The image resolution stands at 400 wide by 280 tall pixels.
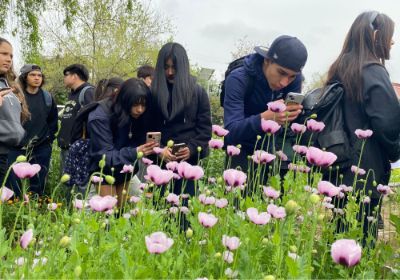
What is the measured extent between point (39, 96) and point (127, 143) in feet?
5.95

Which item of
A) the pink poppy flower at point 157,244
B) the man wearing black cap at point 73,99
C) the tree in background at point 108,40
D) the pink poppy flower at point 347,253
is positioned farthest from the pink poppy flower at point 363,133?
the tree in background at point 108,40

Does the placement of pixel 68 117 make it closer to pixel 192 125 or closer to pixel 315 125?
pixel 192 125

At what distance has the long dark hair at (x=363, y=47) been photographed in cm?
234

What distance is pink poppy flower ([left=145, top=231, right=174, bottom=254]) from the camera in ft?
3.99

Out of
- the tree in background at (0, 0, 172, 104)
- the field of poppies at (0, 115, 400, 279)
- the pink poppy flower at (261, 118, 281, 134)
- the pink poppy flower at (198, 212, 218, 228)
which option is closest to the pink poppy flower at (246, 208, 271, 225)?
the field of poppies at (0, 115, 400, 279)

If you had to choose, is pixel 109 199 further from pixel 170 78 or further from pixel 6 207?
pixel 6 207

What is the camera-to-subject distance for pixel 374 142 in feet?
7.87

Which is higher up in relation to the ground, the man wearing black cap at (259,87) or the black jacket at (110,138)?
the man wearing black cap at (259,87)

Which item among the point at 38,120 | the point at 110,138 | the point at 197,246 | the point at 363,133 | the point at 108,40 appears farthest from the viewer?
the point at 108,40

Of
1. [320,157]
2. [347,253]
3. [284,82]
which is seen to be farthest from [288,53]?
[347,253]

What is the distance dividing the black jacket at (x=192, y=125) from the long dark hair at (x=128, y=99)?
110mm

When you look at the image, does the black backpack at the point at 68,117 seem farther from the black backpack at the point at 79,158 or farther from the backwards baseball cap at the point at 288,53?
the backwards baseball cap at the point at 288,53

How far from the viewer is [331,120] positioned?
2.40 m

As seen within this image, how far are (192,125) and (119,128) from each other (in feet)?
1.33
